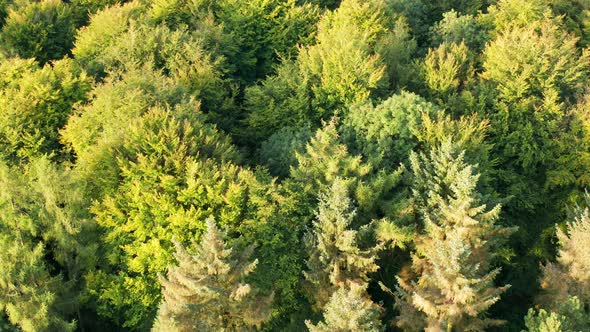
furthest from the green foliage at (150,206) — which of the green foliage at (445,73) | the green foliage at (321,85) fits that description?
the green foliage at (445,73)

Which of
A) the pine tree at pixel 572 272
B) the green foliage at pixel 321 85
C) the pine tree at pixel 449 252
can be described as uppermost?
the green foliage at pixel 321 85

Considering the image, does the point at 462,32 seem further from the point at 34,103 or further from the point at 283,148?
the point at 34,103

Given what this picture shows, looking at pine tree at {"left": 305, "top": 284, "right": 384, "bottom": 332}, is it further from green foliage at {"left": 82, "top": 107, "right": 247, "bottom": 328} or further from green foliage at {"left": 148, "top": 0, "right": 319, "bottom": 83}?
green foliage at {"left": 148, "top": 0, "right": 319, "bottom": 83}

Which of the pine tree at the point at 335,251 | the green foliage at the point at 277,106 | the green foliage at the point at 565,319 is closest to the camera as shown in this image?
the green foliage at the point at 565,319

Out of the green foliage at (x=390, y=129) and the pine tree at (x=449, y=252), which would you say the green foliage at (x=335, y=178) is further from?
the green foliage at (x=390, y=129)

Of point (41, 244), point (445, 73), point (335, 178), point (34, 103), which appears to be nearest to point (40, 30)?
point (34, 103)

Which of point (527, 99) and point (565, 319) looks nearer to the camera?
point (565, 319)
